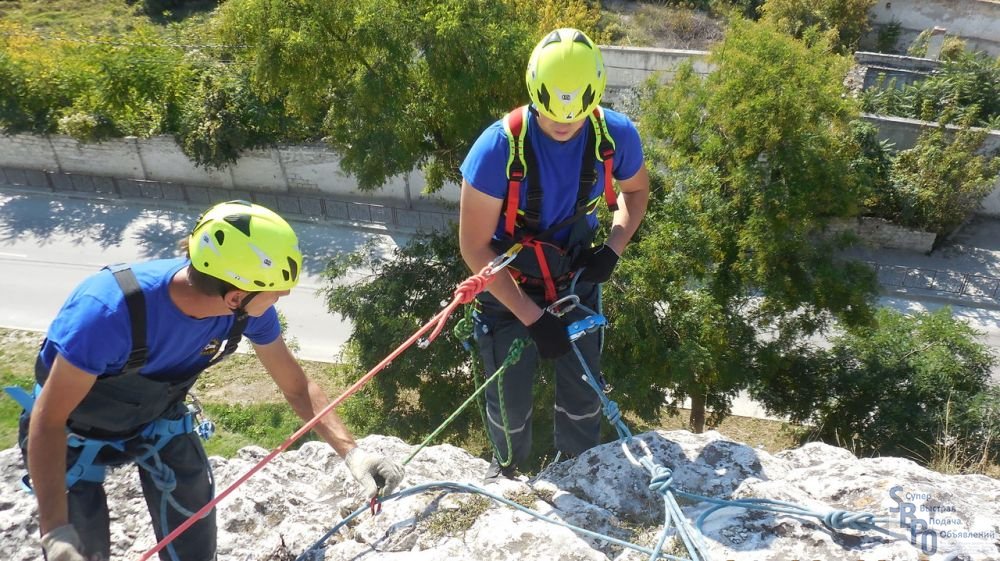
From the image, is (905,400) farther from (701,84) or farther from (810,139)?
(701,84)

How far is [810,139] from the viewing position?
10.1m

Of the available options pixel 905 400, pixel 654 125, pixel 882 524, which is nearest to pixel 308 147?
pixel 654 125

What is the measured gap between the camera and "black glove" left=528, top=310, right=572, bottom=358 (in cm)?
388

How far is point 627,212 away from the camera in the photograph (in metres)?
4.28

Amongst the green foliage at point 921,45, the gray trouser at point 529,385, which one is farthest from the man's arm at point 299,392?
the green foliage at point 921,45

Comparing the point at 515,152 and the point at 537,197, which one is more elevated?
the point at 515,152

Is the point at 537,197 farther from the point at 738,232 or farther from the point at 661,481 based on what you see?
the point at 738,232

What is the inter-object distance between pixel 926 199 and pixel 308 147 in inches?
597

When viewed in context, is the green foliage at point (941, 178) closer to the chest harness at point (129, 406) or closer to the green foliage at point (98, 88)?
the chest harness at point (129, 406)

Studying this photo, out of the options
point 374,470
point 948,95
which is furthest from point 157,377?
point 948,95

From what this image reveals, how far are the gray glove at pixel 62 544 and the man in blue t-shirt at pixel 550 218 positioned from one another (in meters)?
2.18

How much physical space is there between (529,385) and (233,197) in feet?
55.5

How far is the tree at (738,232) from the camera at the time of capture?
926cm

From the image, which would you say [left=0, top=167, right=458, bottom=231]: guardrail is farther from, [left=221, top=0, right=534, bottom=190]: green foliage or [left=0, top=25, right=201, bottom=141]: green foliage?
[left=221, top=0, right=534, bottom=190]: green foliage
